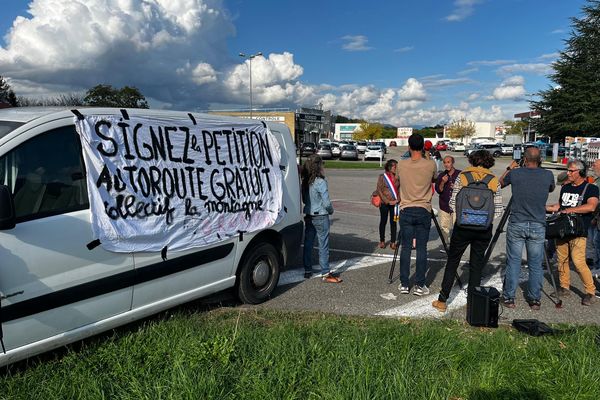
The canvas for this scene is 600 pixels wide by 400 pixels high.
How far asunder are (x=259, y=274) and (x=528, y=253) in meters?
3.08

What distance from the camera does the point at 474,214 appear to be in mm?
4910

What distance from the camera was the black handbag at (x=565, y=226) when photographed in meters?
5.52

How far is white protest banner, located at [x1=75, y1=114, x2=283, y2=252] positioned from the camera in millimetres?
3721

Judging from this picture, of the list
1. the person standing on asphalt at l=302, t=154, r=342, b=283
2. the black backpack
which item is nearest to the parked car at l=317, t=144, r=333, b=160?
the person standing on asphalt at l=302, t=154, r=342, b=283

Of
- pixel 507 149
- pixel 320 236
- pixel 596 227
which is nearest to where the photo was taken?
pixel 320 236

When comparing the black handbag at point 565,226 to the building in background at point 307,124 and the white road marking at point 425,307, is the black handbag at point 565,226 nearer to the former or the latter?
the white road marking at point 425,307

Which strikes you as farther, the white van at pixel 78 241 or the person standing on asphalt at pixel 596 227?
the person standing on asphalt at pixel 596 227

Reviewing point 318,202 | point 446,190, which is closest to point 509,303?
point 318,202

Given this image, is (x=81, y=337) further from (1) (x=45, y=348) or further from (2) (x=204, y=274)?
(2) (x=204, y=274)

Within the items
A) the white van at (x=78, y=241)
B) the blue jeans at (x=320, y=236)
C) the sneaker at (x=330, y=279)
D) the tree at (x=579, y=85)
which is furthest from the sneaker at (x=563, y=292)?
the tree at (x=579, y=85)

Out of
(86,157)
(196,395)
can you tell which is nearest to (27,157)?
(86,157)

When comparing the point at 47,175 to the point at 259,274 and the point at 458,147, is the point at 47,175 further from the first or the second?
the point at 458,147

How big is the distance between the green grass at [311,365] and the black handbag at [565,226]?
5.11 feet

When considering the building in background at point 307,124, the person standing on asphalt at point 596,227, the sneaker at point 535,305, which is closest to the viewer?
the sneaker at point 535,305
